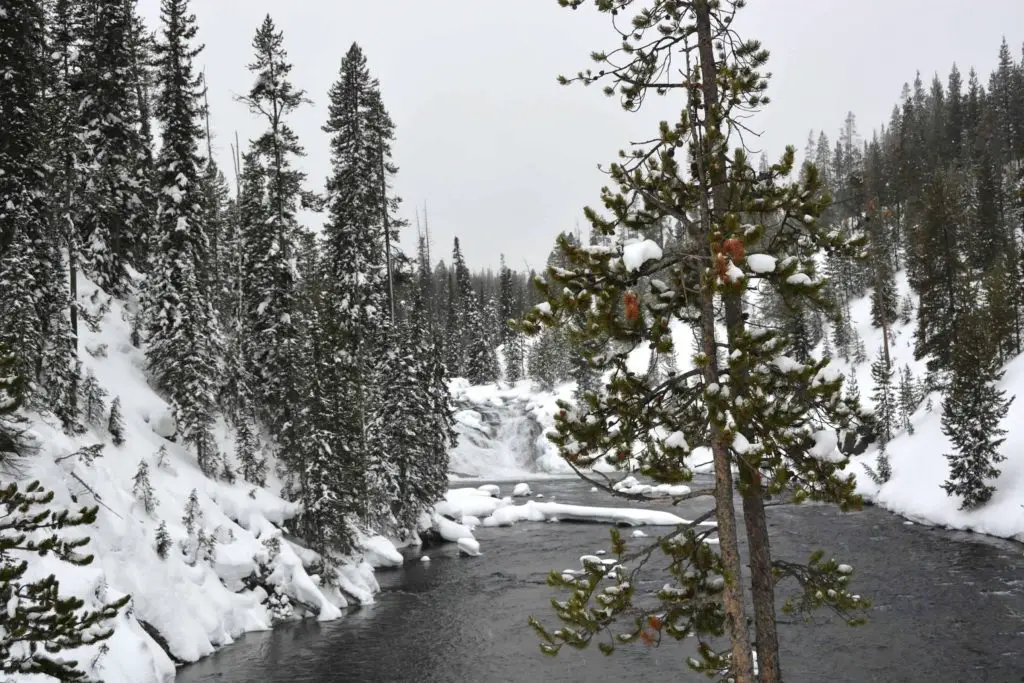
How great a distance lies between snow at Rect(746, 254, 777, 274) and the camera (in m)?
6.41

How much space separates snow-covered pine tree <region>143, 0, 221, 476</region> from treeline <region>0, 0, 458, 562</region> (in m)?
0.07

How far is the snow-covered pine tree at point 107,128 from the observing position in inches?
1183

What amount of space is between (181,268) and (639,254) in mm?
25738

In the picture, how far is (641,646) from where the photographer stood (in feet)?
64.9

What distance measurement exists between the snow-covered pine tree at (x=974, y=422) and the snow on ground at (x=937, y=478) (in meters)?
0.62

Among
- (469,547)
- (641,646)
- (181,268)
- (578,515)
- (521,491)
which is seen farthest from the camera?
(521,491)

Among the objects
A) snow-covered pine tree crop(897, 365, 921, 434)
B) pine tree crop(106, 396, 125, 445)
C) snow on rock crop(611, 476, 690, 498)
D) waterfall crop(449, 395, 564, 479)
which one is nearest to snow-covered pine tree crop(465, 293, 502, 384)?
waterfall crop(449, 395, 564, 479)

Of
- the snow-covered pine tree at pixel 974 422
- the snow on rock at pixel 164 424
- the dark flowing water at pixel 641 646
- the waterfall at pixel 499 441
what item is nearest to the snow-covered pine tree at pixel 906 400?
the snow-covered pine tree at pixel 974 422

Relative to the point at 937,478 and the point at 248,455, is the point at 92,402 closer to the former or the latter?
the point at 248,455

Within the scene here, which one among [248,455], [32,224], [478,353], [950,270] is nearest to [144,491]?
[248,455]

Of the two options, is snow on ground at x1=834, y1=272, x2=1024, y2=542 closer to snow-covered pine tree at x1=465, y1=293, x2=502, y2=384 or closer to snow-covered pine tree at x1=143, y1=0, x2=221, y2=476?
snow-covered pine tree at x1=143, y1=0, x2=221, y2=476

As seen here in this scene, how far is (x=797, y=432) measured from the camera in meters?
7.19

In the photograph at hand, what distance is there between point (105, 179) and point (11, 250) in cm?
1105

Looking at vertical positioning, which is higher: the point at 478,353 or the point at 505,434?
the point at 478,353
